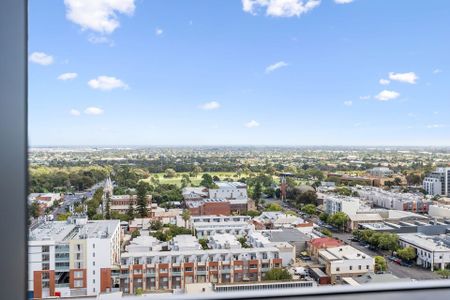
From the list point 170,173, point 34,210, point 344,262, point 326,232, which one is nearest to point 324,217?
point 326,232

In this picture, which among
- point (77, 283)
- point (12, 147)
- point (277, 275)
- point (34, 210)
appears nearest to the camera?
point (12, 147)

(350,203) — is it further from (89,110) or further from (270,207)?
(89,110)

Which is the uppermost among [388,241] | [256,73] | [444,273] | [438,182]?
[256,73]

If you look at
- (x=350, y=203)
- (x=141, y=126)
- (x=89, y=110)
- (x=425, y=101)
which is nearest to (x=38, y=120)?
(x=89, y=110)

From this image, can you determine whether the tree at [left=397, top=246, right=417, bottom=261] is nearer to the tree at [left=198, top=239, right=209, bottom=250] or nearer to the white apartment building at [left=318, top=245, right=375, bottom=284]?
the white apartment building at [left=318, top=245, right=375, bottom=284]

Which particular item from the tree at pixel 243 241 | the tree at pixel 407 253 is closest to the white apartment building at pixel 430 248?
the tree at pixel 407 253

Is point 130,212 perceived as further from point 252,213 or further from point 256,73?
point 256,73

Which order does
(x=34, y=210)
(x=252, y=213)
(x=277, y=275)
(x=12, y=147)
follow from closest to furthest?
(x=12, y=147)
(x=34, y=210)
(x=277, y=275)
(x=252, y=213)

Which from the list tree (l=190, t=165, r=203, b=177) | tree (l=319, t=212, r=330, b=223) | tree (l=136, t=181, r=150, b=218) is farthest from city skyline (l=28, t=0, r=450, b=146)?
tree (l=319, t=212, r=330, b=223)
